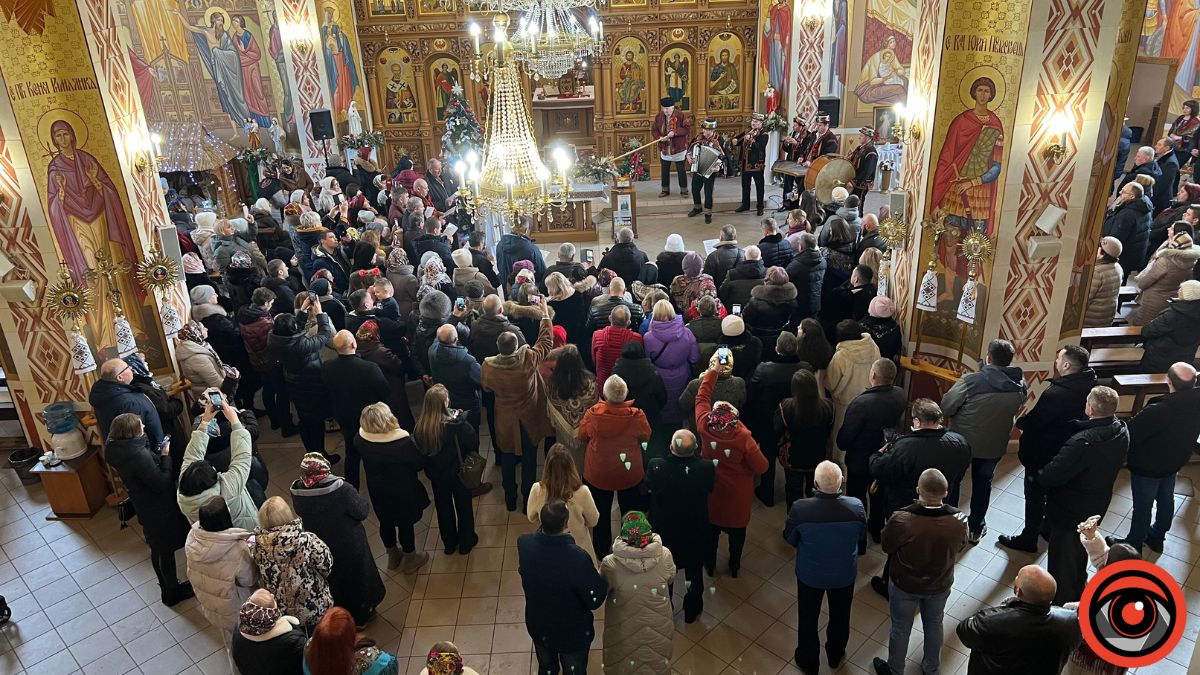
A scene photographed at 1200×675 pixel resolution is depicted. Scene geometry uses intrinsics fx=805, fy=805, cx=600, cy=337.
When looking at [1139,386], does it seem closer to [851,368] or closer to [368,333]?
[851,368]

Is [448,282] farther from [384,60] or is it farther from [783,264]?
[384,60]

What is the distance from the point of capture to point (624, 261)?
9.23m

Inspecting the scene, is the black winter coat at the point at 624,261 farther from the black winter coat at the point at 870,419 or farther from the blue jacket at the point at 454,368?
the black winter coat at the point at 870,419

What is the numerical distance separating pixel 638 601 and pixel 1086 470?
321 centimetres

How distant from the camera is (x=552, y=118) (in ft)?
59.4

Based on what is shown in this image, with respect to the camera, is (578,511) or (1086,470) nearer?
(578,511)

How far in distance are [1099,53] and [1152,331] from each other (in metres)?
2.62

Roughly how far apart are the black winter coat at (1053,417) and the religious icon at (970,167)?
6.15 feet

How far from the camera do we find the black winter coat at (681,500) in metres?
5.39

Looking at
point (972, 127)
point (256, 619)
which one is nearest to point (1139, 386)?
point (972, 127)

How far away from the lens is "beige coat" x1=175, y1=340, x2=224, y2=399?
25.2 ft

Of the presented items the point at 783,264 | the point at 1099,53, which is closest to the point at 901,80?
the point at 783,264

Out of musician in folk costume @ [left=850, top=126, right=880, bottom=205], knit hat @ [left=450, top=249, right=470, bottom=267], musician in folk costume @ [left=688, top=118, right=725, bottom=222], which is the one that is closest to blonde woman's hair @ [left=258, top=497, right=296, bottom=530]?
knit hat @ [left=450, top=249, right=470, bottom=267]

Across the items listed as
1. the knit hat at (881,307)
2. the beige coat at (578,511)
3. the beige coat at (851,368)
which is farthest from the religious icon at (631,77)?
the beige coat at (578,511)
